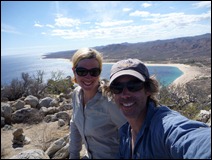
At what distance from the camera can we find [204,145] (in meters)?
0.88

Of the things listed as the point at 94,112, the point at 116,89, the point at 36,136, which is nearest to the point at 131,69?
the point at 116,89

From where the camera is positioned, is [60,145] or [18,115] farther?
[18,115]

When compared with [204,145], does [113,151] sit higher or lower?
lower

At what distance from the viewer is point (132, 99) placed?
1.50m

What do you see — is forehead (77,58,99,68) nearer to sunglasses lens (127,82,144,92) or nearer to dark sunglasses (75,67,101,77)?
dark sunglasses (75,67,101,77)

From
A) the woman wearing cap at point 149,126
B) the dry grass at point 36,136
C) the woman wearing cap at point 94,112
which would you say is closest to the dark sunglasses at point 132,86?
the woman wearing cap at point 149,126

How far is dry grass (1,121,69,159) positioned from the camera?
14.1 ft

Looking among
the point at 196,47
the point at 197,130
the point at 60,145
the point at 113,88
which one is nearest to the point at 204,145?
the point at 197,130

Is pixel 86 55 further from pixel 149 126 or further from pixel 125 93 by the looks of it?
pixel 149 126

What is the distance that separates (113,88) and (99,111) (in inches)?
15.7

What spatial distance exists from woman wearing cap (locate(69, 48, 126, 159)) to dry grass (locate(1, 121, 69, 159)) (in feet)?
8.45

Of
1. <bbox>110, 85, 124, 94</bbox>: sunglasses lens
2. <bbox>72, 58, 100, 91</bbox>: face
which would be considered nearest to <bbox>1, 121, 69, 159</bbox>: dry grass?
<bbox>72, 58, 100, 91</bbox>: face

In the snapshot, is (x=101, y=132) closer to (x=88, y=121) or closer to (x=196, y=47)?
(x=88, y=121)

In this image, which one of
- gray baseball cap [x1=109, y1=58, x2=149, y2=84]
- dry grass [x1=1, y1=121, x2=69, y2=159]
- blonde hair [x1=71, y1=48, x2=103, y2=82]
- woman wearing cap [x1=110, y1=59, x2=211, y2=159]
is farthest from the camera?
dry grass [x1=1, y1=121, x2=69, y2=159]
